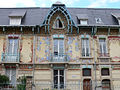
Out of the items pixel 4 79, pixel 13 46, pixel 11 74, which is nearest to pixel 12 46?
pixel 13 46

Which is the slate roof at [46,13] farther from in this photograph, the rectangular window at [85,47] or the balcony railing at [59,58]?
the balcony railing at [59,58]

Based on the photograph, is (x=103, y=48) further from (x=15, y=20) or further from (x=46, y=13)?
(x=15, y=20)

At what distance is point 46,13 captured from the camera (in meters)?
18.5

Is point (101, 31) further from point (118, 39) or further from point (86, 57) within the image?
point (86, 57)

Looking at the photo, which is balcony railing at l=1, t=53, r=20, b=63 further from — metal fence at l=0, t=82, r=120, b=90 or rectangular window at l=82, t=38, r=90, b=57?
rectangular window at l=82, t=38, r=90, b=57

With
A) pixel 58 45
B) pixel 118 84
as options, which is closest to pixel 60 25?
pixel 58 45

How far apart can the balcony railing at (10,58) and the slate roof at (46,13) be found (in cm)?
335

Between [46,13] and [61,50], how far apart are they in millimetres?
5077

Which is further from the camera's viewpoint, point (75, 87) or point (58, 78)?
point (58, 78)

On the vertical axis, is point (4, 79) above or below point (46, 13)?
below

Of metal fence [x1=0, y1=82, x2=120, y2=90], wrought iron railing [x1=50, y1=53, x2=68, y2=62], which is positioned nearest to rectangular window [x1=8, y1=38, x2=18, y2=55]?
metal fence [x1=0, y1=82, x2=120, y2=90]

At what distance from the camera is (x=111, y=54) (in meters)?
15.8

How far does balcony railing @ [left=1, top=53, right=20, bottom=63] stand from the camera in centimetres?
1490

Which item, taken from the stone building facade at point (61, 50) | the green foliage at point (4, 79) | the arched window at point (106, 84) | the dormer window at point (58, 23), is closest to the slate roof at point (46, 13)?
the stone building facade at point (61, 50)
